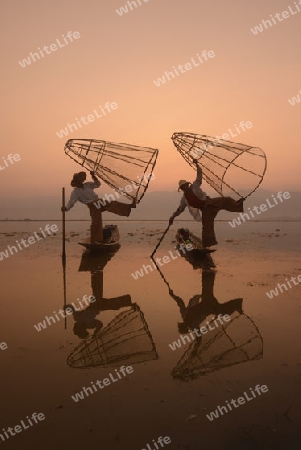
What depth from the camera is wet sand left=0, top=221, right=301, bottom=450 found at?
398 centimetres

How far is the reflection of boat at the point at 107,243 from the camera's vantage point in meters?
16.8

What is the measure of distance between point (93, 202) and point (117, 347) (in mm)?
11247

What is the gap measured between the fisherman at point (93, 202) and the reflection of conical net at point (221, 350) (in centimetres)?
1016

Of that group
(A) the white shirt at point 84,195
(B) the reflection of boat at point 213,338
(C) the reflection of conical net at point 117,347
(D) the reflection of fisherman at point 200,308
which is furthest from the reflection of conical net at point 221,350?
(A) the white shirt at point 84,195

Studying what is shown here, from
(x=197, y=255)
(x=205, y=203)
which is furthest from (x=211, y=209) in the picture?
(x=197, y=255)

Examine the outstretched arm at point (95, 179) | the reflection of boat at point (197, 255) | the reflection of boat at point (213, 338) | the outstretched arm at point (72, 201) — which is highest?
the outstretched arm at point (95, 179)

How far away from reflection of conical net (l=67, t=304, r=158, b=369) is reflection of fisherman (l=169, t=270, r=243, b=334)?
2.98 feet

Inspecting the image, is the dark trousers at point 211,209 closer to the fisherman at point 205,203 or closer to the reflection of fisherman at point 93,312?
the fisherman at point 205,203

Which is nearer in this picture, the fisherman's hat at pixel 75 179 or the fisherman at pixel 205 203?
the fisherman at pixel 205 203

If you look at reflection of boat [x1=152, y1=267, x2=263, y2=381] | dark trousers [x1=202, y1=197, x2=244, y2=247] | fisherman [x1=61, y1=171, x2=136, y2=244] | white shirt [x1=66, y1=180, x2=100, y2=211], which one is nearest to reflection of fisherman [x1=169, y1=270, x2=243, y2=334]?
reflection of boat [x1=152, y1=267, x2=263, y2=381]

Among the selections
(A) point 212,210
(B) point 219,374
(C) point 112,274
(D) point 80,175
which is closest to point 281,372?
(B) point 219,374

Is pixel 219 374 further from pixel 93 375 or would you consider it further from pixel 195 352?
pixel 93 375

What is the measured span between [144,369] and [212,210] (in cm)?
1106

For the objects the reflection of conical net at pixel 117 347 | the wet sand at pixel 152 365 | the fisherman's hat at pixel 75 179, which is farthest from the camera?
the fisherman's hat at pixel 75 179
